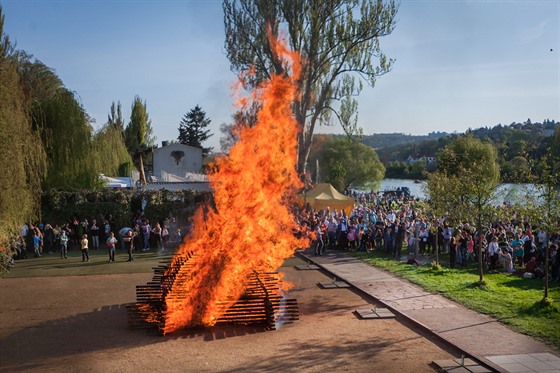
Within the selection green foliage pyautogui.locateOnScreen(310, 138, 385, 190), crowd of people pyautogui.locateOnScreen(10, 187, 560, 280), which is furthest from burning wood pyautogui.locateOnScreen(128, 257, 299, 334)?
green foliage pyautogui.locateOnScreen(310, 138, 385, 190)

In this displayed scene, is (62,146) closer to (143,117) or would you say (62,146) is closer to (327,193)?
(327,193)

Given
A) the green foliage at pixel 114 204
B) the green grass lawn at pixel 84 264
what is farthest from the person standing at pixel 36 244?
the green foliage at pixel 114 204

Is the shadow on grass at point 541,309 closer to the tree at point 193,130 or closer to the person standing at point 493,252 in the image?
the person standing at point 493,252

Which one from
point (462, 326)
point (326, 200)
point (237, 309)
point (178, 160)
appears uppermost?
point (178, 160)

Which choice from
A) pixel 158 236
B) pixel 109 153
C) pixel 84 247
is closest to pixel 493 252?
pixel 158 236

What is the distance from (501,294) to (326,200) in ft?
56.9

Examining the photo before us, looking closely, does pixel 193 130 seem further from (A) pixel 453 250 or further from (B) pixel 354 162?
(A) pixel 453 250

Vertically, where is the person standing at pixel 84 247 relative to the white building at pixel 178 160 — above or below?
below

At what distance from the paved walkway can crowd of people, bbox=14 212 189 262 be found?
39.9 feet

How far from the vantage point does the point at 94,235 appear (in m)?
26.9

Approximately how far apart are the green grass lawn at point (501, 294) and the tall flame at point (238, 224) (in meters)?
6.45

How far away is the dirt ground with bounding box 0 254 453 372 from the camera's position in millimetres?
9828

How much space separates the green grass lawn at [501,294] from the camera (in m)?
12.3

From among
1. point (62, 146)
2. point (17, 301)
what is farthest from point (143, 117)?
point (17, 301)
